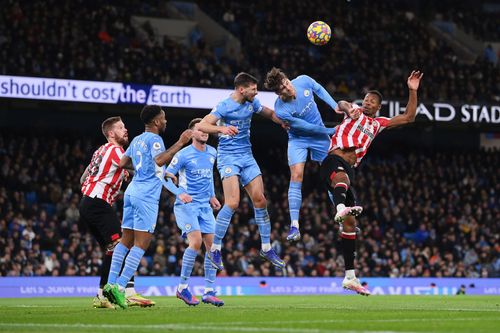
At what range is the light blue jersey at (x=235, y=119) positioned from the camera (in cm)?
1482

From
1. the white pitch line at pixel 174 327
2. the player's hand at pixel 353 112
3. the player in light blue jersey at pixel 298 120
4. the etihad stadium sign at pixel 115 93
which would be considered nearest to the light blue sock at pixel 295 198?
the player in light blue jersey at pixel 298 120

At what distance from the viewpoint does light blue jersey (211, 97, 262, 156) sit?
583 inches

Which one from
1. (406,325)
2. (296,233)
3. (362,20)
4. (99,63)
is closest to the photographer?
(406,325)

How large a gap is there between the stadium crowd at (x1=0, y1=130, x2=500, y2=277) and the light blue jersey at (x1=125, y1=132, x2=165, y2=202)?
42.7 ft

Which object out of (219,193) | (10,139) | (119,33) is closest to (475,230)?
(219,193)

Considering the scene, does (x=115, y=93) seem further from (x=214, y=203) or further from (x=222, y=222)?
(x=222, y=222)

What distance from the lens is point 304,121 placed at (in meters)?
15.1

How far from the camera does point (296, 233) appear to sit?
14.8m

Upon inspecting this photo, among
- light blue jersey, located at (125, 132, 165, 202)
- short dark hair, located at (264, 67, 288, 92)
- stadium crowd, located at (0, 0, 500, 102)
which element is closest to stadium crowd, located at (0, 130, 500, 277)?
stadium crowd, located at (0, 0, 500, 102)

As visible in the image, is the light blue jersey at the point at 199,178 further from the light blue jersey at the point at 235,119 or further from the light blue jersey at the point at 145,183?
the light blue jersey at the point at 145,183

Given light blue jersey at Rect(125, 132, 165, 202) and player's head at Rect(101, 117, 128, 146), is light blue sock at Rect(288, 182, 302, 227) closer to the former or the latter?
light blue jersey at Rect(125, 132, 165, 202)

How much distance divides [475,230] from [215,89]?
10771 millimetres

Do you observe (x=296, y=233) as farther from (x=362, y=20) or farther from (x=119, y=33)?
(x=362, y=20)

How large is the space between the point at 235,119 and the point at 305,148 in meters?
1.31
